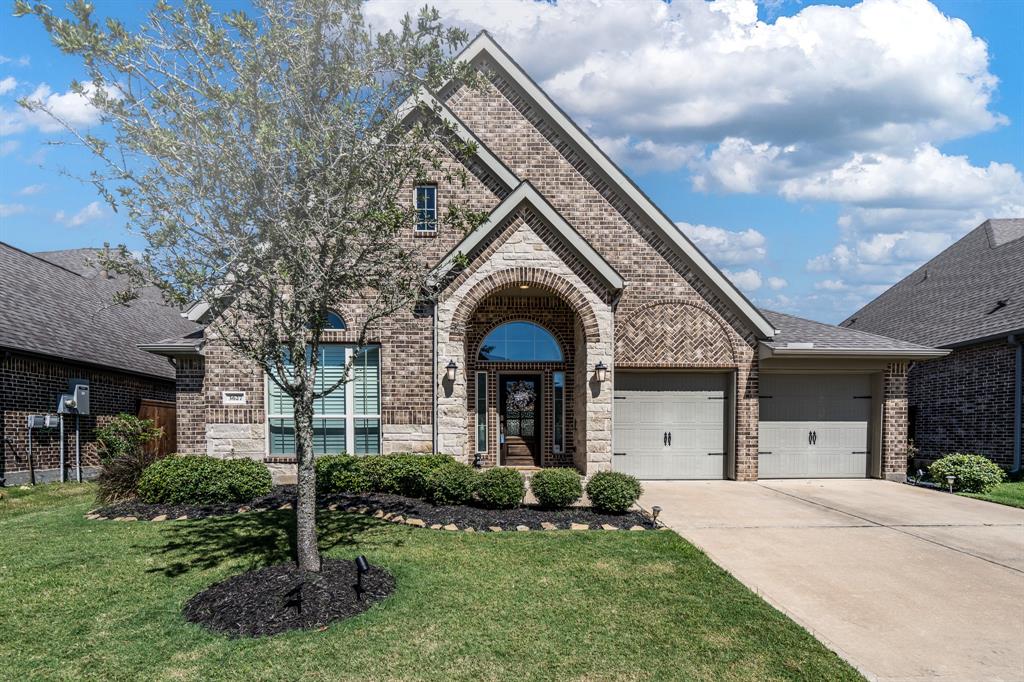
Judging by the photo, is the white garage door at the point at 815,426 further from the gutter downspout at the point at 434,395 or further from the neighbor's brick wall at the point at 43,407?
the neighbor's brick wall at the point at 43,407

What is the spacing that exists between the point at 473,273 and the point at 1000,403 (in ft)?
46.4

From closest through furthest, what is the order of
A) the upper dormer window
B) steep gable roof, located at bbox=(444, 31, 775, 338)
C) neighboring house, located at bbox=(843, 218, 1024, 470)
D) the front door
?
1. the upper dormer window
2. steep gable roof, located at bbox=(444, 31, 775, 338)
3. the front door
4. neighboring house, located at bbox=(843, 218, 1024, 470)

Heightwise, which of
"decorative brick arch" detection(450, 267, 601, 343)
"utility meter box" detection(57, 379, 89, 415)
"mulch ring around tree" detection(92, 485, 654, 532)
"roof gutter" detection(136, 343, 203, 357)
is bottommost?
"mulch ring around tree" detection(92, 485, 654, 532)

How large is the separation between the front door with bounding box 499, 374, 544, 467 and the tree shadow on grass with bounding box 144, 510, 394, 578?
18.4 ft

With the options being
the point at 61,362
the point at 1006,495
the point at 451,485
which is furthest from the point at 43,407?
the point at 1006,495

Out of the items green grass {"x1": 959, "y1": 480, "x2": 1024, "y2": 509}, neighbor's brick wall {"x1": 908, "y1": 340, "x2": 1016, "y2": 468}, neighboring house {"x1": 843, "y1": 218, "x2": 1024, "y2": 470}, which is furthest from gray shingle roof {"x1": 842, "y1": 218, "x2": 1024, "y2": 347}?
green grass {"x1": 959, "y1": 480, "x2": 1024, "y2": 509}

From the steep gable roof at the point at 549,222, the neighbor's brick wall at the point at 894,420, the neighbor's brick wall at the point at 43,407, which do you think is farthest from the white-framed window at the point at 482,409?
the neighbor's brick wall at the point at 43,407

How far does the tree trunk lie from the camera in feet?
20.4

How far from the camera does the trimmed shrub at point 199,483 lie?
10.1 m

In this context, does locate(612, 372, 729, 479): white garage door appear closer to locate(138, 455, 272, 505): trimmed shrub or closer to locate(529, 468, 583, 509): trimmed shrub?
locate(529, 468, 583, 509): trimmed shrub

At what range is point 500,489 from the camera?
9.57 metres

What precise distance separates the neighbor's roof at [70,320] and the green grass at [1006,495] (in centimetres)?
1931

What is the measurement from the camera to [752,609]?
226 inches

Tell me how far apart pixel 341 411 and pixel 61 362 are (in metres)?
8.55
